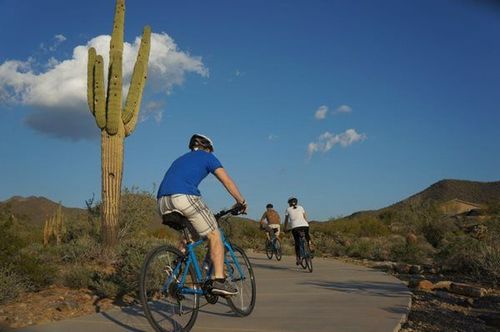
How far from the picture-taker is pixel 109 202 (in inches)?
547

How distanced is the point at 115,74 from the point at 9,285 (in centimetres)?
816

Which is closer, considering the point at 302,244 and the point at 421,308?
the point at 421,308

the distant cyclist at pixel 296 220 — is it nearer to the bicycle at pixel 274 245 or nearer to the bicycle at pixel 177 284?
the bicycle at pixel 274 245

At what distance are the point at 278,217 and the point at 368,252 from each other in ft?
15.9

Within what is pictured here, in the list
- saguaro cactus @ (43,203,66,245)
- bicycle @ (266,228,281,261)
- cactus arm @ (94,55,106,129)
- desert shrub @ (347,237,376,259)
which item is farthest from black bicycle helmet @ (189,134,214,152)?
desert shrub @ (347,237,376,259)

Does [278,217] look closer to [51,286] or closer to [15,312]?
[51,286]

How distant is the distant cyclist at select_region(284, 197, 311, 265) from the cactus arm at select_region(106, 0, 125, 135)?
16.7 ft

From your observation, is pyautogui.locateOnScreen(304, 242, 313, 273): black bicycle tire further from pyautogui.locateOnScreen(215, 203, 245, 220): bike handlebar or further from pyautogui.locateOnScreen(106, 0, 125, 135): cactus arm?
pyautogui.locateOnScreen(215, 203, 245, 220): bike handlebar

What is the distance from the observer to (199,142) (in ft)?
19.5

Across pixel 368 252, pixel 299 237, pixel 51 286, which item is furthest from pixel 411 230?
pixel 51 286

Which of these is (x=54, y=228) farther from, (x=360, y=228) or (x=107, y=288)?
(x=360, y=228)

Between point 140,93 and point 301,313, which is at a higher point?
point 140,93

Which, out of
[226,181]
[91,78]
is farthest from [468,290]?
[91,78]

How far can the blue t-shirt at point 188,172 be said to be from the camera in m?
5.48
